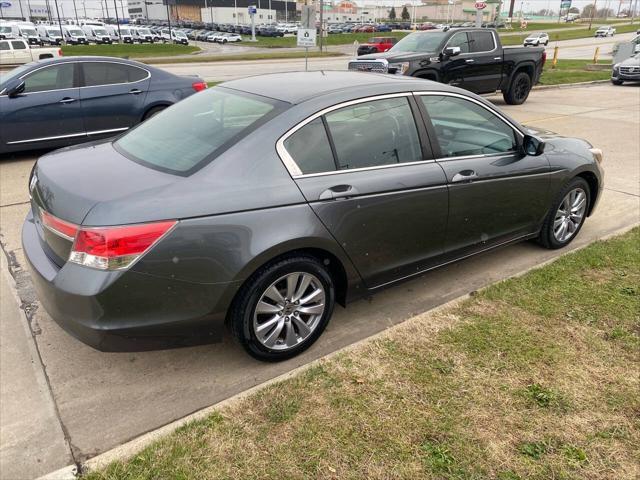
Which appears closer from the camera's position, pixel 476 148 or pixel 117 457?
pixel 117 457

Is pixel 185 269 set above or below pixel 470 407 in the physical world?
above

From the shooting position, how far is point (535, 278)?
412 centimetres

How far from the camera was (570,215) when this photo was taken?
477 cm

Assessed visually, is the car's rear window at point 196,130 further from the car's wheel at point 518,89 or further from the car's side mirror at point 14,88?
the car's wheel at point 518,89

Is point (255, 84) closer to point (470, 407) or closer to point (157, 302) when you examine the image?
point (157, 302)

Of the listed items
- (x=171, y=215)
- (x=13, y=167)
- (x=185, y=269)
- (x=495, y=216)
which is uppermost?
(x=171, y=215)

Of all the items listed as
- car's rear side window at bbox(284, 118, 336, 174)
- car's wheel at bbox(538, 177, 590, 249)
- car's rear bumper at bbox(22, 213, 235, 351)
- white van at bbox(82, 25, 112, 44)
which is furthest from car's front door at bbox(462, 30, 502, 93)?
white van at bbox(82, 25, 112, 44)

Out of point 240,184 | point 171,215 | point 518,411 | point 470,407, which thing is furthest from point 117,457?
point 518,411

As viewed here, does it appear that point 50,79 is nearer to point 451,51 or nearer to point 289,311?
point 289,311

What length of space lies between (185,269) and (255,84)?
1.64 meters

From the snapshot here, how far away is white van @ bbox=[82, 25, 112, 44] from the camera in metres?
54.7

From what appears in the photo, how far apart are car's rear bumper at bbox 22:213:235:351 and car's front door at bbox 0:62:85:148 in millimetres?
5426

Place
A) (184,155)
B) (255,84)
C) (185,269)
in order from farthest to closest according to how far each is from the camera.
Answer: (255,84), (184,155), (185,269)

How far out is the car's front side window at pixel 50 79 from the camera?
7.42m
